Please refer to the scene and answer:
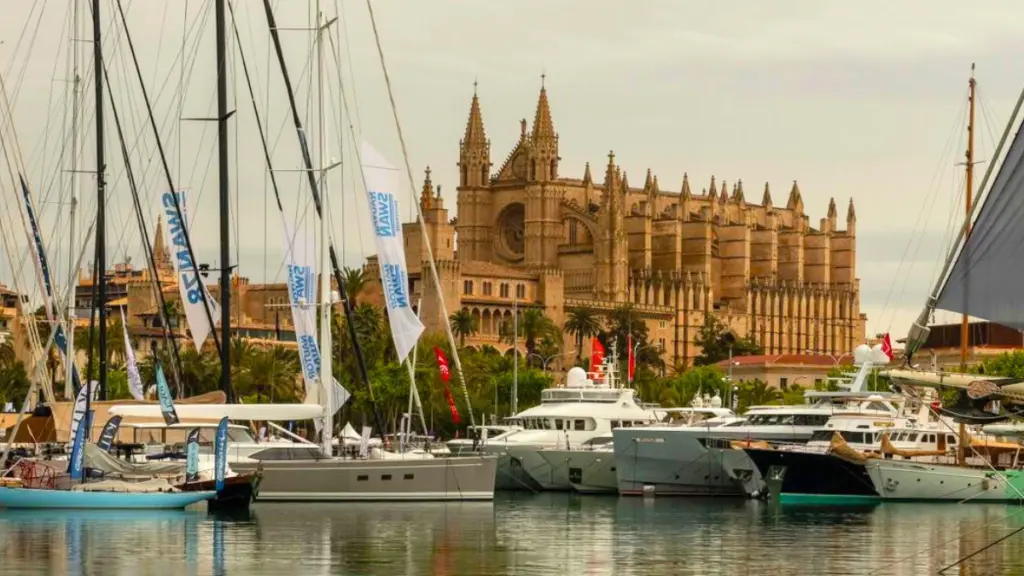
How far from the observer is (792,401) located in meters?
111

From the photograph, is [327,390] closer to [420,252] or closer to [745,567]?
[745,567]

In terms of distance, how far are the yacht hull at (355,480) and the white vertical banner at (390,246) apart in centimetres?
306

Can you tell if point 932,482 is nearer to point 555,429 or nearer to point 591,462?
point 591,462

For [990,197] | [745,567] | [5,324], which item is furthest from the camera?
[5,324]

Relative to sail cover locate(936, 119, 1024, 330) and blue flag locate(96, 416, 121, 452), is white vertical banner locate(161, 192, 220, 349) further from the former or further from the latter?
sail cover locate(936, 119, 1024, 330)

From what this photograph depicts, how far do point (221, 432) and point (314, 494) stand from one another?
19.8 feet

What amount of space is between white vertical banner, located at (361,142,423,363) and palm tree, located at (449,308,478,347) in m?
125

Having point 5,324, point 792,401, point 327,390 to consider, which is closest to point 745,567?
point 327,390

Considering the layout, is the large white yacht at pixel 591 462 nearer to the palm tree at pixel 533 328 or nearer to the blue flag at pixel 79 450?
the blue flag at pixel 79 450

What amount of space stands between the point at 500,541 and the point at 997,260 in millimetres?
18556

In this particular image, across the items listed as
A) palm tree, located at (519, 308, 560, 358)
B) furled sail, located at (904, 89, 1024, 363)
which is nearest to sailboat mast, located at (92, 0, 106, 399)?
furled sail, located at (904, 89, 1024, 363)

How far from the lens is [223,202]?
176 feet

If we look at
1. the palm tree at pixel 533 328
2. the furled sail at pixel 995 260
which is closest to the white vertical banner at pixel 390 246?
the furled sail at pixel 995 260

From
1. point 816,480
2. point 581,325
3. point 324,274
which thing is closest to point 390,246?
point 324,274
